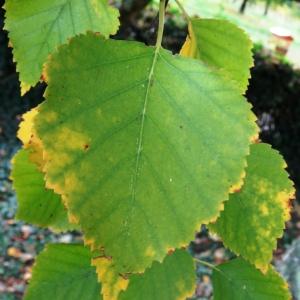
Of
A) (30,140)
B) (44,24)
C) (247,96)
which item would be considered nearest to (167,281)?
(30,140)

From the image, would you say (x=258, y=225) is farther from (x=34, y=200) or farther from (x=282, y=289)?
(x=34, y=200)

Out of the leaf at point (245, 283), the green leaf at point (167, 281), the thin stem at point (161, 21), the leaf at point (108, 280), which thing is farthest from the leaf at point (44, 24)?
the leaf at point (245, 283)

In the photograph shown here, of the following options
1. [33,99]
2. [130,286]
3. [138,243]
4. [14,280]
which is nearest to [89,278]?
[130,286]

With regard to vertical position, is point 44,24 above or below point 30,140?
above

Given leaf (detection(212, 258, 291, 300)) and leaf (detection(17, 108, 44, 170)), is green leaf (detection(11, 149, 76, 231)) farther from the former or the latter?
leaf (detection(212, 258, 291, 300))

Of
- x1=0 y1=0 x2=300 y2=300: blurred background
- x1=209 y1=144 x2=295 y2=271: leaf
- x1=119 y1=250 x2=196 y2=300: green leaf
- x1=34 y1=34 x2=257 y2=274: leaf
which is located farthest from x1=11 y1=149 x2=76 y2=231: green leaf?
x1=0 y1=0 x2=300 y2=300: blurred background

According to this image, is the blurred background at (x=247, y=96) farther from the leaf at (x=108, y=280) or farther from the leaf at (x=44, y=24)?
the leaf at (x=44, y=24)

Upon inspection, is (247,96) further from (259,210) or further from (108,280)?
(108,280)
